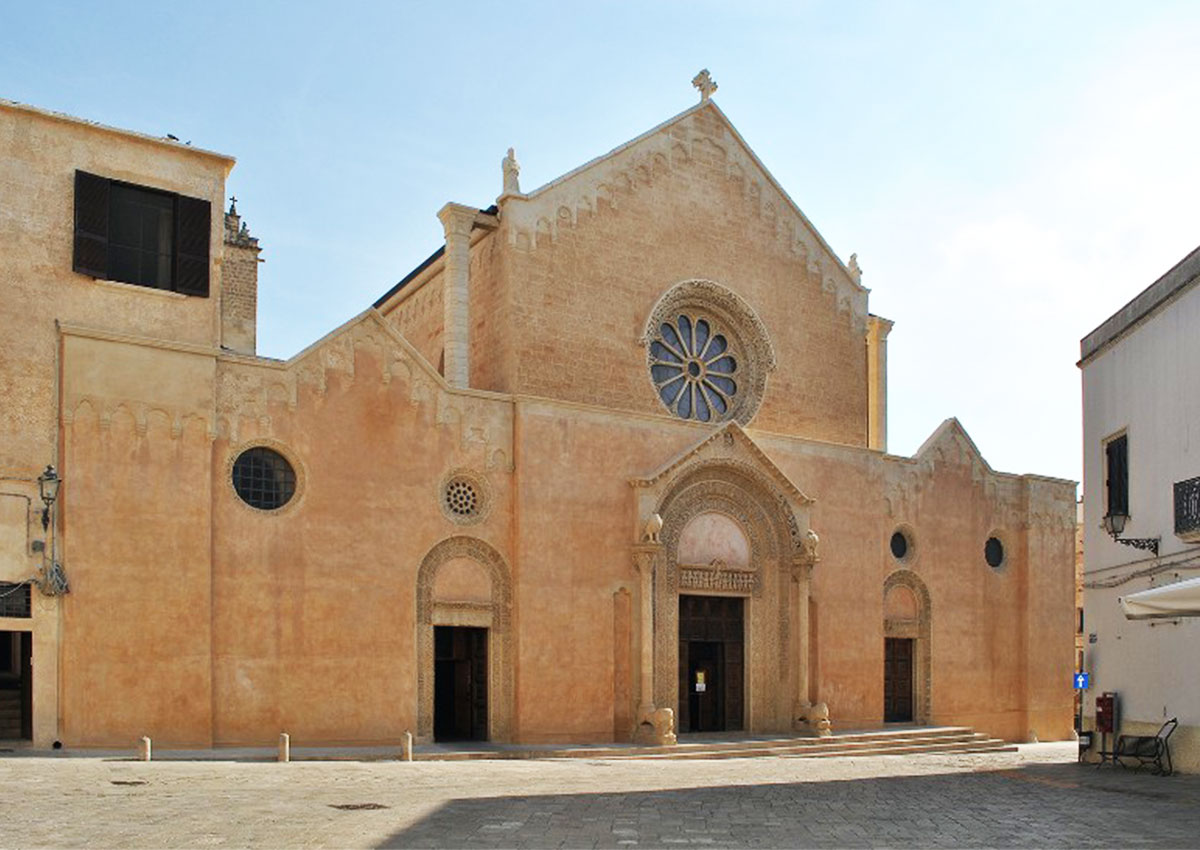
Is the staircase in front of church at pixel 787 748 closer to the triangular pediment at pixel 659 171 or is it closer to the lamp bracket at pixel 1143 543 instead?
the lamp bracket at pixel 1143 543

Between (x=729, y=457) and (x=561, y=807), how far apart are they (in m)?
14.4

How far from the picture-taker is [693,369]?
98.2 ft

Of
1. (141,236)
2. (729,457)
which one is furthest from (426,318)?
(141,236)

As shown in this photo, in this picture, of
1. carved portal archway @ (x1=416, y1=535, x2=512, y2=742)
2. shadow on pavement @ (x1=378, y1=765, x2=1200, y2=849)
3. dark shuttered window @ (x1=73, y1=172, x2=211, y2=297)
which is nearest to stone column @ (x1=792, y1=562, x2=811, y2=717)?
carved portal archway @ (x1=416, y1=535, x2=512, y2=742)

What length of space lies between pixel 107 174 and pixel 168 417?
13.5 feet

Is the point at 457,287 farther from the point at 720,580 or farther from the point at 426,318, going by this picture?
the point at 720,580

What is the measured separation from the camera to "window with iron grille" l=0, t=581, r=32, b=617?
1986 cm

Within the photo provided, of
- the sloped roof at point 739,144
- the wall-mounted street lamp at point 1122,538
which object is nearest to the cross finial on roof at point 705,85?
the sloped roof at point 739,144

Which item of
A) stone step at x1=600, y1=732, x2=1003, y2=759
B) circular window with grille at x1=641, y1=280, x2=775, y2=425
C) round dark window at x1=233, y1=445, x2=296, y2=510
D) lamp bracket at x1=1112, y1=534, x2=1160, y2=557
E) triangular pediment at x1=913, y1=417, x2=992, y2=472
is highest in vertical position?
circular window with grille at x1=641, y1=280, x2=775, y2=425

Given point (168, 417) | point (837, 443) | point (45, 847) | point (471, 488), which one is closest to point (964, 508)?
point (837, 443)

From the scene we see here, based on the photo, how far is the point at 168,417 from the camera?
21.5 metres

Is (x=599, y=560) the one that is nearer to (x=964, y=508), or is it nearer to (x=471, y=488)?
(x=471, y=488)

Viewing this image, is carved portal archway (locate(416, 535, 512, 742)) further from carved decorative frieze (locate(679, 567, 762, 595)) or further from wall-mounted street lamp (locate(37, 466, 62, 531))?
wall-mounted street lamp (locate(37, 466, 62, 531))

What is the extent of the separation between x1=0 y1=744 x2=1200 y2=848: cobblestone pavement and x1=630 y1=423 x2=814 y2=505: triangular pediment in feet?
24.9
